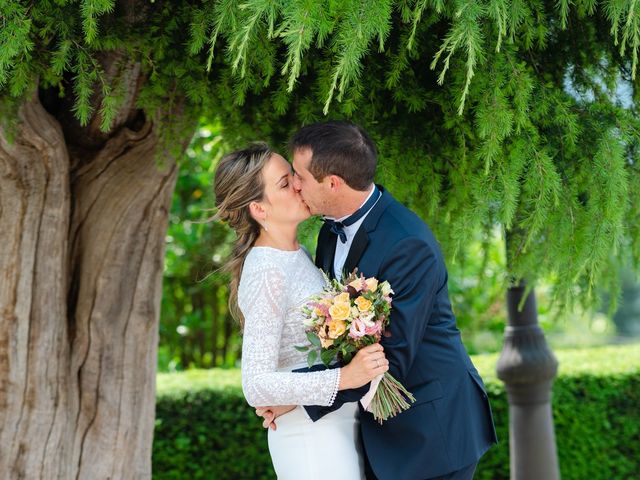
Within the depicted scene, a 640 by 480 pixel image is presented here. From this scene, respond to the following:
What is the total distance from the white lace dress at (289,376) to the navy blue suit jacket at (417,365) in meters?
0.08

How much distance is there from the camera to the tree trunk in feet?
12.1

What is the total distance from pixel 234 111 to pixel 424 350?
57.5 inches

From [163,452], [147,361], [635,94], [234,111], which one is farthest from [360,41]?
[163,452]

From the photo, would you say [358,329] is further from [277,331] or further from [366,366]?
[277,331]

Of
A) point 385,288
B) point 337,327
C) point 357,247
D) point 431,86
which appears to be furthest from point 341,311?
point 431,86

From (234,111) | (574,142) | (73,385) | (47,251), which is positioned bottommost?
(73,385)

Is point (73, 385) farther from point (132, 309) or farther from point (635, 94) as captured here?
point (635, 94)

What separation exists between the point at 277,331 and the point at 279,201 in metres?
0.49

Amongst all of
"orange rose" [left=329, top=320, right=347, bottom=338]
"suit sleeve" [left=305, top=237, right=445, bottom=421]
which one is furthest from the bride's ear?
"orange rose" [left=329, top=320, right=347, bottom=338]

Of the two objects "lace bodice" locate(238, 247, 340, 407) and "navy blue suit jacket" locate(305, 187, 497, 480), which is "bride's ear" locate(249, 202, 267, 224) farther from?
"navy blue suit jacket" locate(305, 187, 497, 480)

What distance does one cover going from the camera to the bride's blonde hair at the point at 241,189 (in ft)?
9.88

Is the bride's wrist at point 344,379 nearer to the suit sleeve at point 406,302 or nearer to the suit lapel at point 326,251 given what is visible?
the suit sleeve at point 406,302

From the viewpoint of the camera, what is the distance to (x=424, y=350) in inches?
112

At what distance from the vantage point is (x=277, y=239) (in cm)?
301
